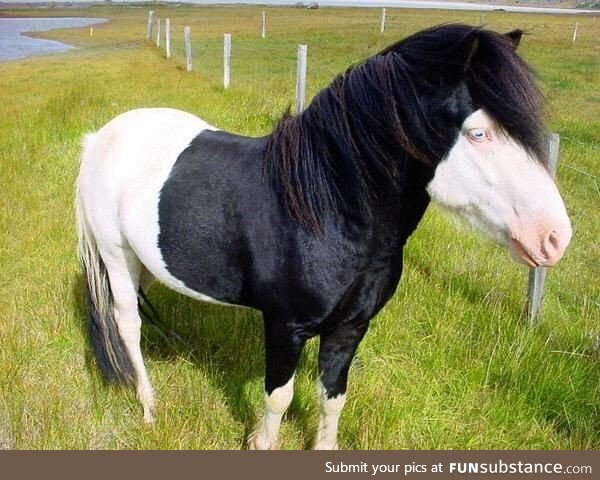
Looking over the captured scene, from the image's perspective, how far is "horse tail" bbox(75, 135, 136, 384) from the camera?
2607 millimetres

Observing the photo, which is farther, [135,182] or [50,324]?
[50,324]

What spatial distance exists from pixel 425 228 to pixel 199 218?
262 cm

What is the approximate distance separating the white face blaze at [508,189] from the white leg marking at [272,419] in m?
0.96

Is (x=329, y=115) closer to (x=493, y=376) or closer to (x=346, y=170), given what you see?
(x=346, y=170)

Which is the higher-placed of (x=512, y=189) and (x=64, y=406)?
(x=512, y=189)

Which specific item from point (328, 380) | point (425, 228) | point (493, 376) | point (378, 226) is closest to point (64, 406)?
point (328, 380)

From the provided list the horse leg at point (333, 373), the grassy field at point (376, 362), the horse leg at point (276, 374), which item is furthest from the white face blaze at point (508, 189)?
the horse leg at point (276, 374)

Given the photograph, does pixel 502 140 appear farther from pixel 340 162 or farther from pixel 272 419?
pixel 272 419

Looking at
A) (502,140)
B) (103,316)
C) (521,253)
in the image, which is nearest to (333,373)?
(521,253)

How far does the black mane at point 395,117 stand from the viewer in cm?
143

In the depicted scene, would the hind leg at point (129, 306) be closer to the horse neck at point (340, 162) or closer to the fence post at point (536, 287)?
the horse neck at point (340, 162)

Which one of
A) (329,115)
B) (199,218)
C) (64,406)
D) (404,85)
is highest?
(404,85)

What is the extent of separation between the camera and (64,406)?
8.17 feet

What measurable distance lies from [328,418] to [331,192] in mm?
974
